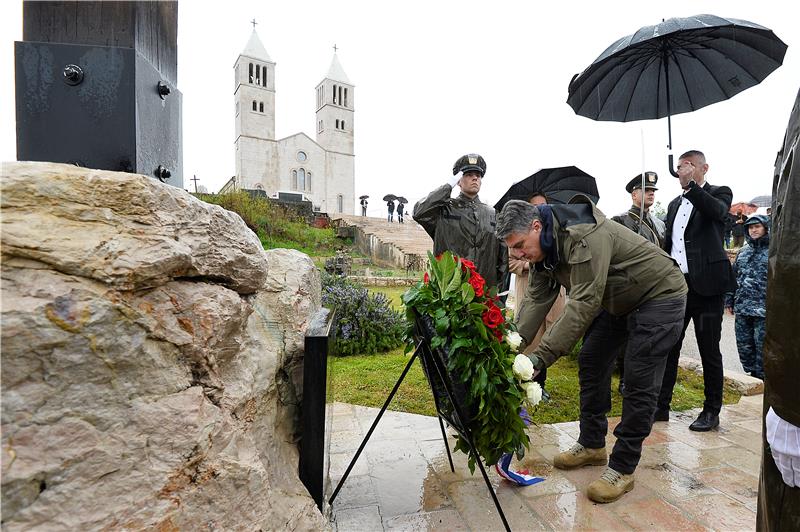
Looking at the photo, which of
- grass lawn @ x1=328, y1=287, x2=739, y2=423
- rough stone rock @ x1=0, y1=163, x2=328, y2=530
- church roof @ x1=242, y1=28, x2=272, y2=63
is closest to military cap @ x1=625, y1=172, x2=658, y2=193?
grass lawn @ x1=328, y1=287, x2=739, y2=423

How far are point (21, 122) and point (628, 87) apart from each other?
14.5 ft

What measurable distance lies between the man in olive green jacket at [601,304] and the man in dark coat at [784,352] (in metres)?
1.42

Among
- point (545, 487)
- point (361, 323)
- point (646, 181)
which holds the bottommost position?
point (545, 487)

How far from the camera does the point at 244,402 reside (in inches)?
63.5

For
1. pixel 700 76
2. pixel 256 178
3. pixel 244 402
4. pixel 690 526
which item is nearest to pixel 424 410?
pixel 690 526

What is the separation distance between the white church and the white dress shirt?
4771cm

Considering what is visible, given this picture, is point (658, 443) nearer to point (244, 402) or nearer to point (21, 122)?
point (244, 402)

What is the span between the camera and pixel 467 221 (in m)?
4.30

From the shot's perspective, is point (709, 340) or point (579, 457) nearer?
point (579, 457)

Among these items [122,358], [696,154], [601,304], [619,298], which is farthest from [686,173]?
[122,358]

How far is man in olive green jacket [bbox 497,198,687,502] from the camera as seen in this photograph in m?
2.59

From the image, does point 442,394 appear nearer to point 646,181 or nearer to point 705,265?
point 705,265

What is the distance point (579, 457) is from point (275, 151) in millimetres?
52762

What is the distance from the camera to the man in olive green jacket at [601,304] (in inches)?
102
